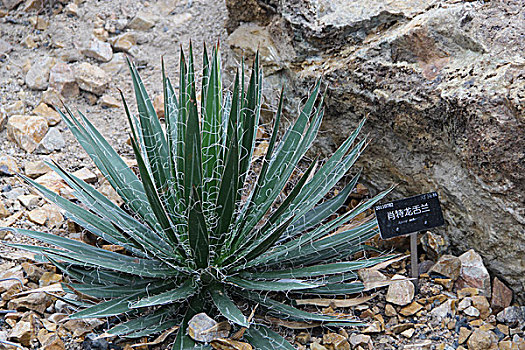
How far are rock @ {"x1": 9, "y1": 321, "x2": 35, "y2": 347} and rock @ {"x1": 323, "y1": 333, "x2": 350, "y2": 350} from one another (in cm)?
115

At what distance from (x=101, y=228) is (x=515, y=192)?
67.0 inches

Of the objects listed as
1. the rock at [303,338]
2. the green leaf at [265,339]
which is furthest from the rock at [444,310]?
the green leaf at [265,339]

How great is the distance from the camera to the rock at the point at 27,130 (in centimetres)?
338

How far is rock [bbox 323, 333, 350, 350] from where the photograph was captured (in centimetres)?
230

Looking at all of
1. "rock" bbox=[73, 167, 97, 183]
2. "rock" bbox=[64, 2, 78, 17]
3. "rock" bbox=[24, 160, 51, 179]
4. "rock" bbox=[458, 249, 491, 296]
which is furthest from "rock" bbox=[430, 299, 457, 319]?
"rock" bbox=[64, 2, 78, 17]

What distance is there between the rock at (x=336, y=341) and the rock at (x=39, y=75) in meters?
2.52

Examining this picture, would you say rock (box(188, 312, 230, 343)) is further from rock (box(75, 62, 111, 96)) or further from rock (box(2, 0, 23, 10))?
rock (box(2, 0, 23, 10))

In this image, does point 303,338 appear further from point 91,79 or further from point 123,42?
point 123,42

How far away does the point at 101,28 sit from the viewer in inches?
164

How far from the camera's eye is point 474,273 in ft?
8.35

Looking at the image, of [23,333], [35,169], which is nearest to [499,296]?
[23,333]

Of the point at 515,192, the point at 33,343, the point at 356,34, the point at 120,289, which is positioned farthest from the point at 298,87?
the point at 33,343

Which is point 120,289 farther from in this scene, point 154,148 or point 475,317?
point 475,317

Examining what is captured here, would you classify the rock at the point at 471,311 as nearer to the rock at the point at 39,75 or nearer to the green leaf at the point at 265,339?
the green leaf at the point at 265,339
